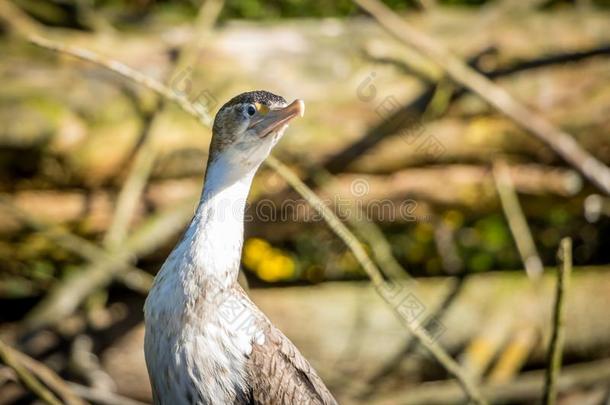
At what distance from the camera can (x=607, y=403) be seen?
546cm

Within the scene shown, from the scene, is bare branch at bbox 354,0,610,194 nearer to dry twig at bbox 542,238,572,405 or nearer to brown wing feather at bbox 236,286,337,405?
dry twig at bbox 542,238,572,405

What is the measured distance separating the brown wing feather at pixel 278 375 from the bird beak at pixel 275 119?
0.59 m

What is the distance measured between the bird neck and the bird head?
29mm

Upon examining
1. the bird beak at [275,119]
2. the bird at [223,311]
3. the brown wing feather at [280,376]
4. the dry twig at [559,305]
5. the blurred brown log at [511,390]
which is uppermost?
the bird beak at [275,119]

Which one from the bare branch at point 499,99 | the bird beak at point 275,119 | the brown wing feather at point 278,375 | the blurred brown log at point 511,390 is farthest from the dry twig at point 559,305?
the bare branch at point 499,99

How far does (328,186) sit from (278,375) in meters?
2.50

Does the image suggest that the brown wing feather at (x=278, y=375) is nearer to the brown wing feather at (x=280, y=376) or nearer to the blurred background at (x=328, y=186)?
the brown wing feather at (x=280, y=376)

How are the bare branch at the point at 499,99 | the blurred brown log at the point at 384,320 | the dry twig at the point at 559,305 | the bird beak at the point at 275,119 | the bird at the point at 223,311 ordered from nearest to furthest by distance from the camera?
the bird at the point at 223,311
the bird beak at the point at 275,119
the dry twig at the point at 559,305
the bare branch at the point at 499,99
the blurred brown log at the point at 384,320

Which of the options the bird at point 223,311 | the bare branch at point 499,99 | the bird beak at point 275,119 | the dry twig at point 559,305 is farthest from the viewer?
the bare branch at point 499,99

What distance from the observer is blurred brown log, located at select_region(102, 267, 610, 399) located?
585 cm

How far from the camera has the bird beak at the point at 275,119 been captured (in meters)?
3.51

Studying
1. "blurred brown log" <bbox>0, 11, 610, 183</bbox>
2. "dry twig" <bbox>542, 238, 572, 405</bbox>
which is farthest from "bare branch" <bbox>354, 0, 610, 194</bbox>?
"dry twig" <bbox>542, 238, 572, 405</bbox>

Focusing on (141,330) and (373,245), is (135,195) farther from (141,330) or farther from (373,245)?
(373,245)

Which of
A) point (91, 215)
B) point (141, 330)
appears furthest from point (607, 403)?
point (91, 215)
